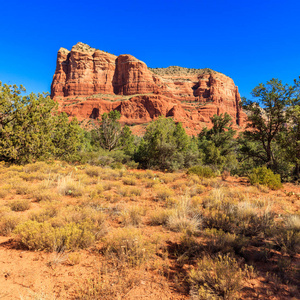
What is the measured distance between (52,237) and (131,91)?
96002 mm

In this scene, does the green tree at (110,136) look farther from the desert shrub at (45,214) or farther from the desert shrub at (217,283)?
the desert shrub at (217,283)

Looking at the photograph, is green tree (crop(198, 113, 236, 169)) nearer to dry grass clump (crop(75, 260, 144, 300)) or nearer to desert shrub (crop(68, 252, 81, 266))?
dry grass clump (crop(75, 260, 144, 300))

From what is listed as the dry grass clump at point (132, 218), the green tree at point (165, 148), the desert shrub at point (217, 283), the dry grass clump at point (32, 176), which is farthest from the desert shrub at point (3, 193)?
the green tree at point (165, 148)

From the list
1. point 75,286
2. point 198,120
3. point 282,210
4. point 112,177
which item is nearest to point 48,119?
point 112,177

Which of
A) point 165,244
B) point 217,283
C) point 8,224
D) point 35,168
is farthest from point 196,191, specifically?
point 35,168

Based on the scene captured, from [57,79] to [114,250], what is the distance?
117 metres

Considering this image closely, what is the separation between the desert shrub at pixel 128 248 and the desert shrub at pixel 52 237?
44 centimetres

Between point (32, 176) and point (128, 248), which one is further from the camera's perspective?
point (32, 176)

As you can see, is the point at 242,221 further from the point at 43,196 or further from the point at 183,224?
the point at 43,196

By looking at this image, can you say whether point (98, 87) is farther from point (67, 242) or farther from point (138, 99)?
point (67, 242)

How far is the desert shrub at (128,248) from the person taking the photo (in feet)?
9.56

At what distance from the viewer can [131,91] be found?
92500mm

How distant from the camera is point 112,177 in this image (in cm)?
984

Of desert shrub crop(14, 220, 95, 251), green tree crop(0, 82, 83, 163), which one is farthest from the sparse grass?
green tree crop(0, 82, 83, 163)
